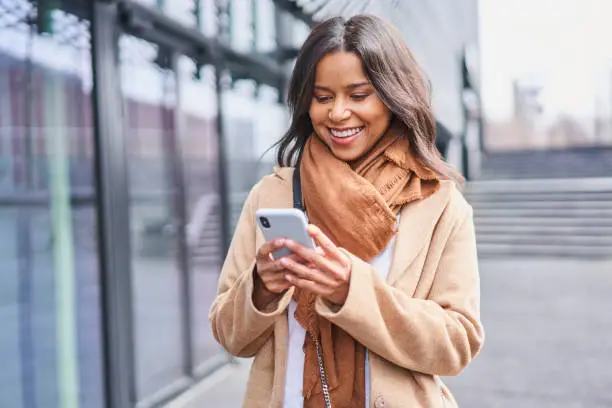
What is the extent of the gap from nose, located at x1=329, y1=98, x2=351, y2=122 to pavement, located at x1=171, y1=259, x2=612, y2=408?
3.38m

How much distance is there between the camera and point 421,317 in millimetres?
1150

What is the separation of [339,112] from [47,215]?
241 centimetres

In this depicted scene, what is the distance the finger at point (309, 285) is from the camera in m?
1.09

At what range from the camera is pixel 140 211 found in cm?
412

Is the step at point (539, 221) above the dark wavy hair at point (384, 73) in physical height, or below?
below

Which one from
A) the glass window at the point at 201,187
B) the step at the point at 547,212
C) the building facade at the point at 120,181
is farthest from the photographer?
the step at the point at 547,212

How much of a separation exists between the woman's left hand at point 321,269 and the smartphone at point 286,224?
0.4 inches

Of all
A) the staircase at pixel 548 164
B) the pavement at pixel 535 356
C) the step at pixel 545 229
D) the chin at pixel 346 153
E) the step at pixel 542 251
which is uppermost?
the staircase at pixel 548 164

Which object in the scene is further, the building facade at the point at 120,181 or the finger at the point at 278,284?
the building facade at the point at 120,181

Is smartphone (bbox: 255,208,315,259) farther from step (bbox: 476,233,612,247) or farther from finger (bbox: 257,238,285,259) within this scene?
step (bbox: 476,233,612,247)

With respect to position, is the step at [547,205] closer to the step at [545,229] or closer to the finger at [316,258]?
the step at [545,229]

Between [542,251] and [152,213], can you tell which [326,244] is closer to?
[152,213]

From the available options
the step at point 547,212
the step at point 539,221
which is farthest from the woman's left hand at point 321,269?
the step at point 547,212

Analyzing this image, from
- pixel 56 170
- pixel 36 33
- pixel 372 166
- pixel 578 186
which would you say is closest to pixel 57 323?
pixel 56 170
